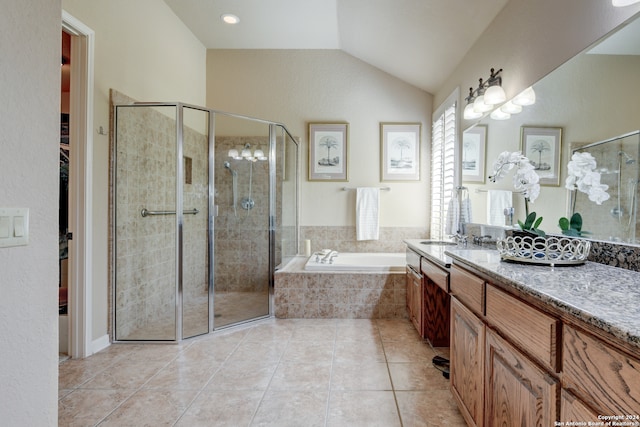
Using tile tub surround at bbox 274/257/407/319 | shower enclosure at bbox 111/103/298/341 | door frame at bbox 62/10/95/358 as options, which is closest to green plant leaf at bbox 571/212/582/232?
tile tub surround at bbox 274/257/407/319

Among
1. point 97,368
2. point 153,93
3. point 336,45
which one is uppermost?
point 336,45

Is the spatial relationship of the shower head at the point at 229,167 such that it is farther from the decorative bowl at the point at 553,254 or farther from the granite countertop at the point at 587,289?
the decorative bowl at the point at 553,254

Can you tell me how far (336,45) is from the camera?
12.8 feet

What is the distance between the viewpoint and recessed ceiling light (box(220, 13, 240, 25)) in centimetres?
337

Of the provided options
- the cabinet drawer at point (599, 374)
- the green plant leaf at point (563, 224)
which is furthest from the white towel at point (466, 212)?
the cabinet drawer at point (599, 374)

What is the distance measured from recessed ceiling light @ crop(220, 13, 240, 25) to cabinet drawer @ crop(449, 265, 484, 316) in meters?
3.28

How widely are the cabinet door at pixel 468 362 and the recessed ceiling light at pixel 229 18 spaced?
3414mm

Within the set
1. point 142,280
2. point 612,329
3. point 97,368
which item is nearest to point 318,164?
point 142,280

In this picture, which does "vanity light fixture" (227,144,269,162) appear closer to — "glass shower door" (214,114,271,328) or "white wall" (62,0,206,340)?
"glass shower door" (214,114,271,328)

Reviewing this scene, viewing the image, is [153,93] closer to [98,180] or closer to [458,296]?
[98,180]

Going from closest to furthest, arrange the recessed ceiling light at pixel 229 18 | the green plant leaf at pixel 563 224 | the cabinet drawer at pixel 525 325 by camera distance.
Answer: the cabinet drawer at pixel 525 325, the green plant leaf at pixel 563 224, the recessed ceiling light at pixel 229 18

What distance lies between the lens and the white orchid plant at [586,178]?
4.58 feet

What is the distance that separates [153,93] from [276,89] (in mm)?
1487

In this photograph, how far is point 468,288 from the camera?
145cm
